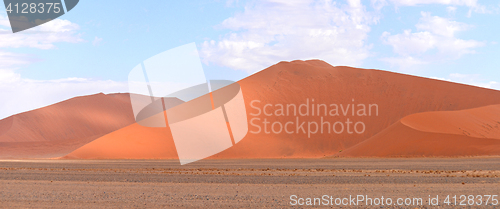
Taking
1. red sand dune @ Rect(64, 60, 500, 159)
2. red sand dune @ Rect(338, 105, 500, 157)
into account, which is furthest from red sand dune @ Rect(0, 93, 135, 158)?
red sand dune @ Rect(338, 105, 500, 157)

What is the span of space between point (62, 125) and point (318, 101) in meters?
82.8

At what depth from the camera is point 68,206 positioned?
13.6 meters

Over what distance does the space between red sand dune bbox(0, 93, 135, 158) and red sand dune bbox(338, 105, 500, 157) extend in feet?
250

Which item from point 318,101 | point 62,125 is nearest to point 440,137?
point 318,101

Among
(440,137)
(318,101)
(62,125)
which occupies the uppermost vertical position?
(318,101)

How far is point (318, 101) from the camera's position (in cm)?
7419

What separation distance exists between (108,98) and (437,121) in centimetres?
11685

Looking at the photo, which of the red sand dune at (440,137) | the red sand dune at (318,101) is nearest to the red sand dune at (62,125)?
the red sand dune at (318,101)

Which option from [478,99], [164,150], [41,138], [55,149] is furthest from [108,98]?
[478,99]

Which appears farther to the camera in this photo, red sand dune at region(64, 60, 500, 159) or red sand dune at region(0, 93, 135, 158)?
red sand dune at region(0, 93, 135, 158)

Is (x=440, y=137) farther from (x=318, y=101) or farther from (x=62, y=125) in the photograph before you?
(x=62, y=125)

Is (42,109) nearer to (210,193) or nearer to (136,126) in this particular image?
(136,126)

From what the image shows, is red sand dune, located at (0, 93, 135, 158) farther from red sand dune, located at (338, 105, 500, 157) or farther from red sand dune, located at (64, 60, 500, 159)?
red sand dune, located at (338, 105, 500, 157)

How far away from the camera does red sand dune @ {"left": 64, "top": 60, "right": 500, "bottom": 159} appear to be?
204 ft
